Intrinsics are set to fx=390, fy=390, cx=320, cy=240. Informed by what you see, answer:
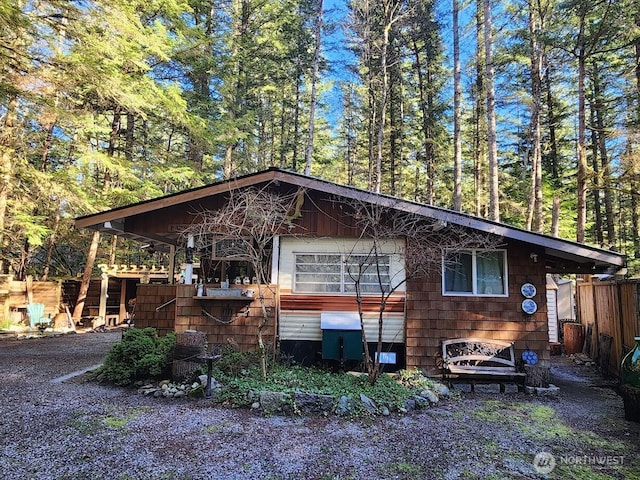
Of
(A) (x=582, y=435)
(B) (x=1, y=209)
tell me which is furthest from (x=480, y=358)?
(B) (x=1, y=209)

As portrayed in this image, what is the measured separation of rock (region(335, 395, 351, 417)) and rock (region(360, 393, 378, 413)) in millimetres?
210

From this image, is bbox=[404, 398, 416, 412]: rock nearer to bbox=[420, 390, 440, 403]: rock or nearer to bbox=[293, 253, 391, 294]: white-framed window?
bbox=[420, 390, 440, 403]: rock

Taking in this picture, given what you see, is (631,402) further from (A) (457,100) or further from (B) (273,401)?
(A) (457,100)

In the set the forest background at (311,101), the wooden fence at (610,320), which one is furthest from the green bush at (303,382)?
the forest background at (311,101)

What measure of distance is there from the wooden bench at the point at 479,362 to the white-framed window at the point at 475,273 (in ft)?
3.06

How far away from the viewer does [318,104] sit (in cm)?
1972

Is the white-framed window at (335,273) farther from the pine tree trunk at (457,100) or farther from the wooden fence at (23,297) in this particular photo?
the wooden fence at (23,297)

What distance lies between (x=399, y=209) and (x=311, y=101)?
813 cm

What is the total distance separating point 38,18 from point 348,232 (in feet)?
21.9

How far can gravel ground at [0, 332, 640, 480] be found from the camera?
3627mm

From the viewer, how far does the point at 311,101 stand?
13828 millimetres

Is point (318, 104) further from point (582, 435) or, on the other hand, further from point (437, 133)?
point (582, 435)

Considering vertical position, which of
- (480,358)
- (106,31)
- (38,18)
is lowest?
(480,358)

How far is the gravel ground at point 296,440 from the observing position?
11.9 feet
